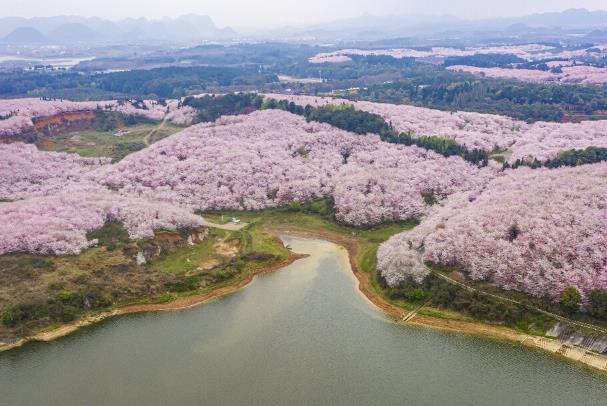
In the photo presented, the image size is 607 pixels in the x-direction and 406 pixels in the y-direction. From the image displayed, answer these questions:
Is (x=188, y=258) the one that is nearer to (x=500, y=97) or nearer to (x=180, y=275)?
(x=180, y=275)

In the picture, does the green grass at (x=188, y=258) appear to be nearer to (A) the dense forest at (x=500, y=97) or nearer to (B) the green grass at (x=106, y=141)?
(B) the green grass at (x=106, y=141)

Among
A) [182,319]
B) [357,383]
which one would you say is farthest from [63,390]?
[357,383]

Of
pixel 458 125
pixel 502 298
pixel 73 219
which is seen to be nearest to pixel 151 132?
pixel 73 219

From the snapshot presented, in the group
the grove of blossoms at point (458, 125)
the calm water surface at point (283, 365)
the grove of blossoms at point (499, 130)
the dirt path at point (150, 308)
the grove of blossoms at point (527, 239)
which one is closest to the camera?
the calm water surface at point (283, 365)

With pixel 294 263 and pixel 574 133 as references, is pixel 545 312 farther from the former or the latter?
pixel 574 133

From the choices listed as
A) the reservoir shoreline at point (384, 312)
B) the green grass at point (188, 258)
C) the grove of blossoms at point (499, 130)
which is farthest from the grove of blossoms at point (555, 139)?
the green grass at point (188, 258)
